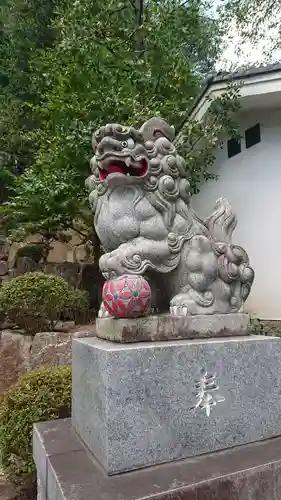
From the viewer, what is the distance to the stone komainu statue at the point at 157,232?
7.47 ft

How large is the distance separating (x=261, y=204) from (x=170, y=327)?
17.0ft

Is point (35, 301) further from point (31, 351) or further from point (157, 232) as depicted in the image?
point (157, 232)

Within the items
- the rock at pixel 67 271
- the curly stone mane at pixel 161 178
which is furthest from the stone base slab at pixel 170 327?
the rock at pixel 67 271

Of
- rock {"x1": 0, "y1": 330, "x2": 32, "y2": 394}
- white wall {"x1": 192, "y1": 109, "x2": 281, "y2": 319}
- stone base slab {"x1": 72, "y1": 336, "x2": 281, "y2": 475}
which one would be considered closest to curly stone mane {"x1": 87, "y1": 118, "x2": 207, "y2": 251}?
stone base slab {"x1": 72, "y1": 336, "x2": 281, "y2": 475}

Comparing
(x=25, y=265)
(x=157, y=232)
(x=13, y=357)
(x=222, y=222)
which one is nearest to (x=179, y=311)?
(x=157, y=232)

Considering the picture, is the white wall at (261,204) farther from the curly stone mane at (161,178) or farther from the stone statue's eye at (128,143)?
the stone statue's eye at (128,143)

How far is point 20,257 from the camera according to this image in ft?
31.3

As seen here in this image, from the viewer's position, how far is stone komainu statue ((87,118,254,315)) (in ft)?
7.47

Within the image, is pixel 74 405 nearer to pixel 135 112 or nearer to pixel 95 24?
pixel 135 112

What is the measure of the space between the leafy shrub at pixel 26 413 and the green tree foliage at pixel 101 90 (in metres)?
3.74

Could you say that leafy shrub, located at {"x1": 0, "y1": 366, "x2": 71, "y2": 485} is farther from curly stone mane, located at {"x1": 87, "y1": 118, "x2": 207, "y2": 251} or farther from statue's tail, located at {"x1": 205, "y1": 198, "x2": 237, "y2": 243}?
statue's tail, located at {"x1": 205, "y1": 198, "x2": 237, "y2": 243}

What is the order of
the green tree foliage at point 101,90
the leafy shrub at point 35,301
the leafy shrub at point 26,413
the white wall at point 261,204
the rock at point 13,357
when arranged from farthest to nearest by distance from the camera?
1. the white wall at point 261,204
2. the green tree foliage at point 101,90
3. the leafy shrub at point 35,301
4. the rock at point 13,357
5. the leafy shrub at point 26,413

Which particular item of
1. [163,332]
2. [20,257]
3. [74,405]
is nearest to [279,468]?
[163,332]

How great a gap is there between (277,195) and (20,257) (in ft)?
20.3
